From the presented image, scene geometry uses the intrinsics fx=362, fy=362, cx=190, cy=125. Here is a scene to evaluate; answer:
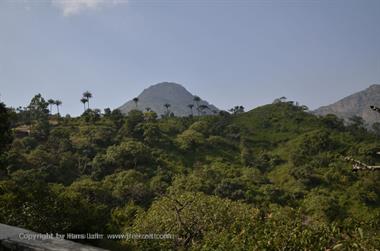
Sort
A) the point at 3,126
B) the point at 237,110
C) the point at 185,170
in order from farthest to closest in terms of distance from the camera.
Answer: the point at 237,110 < the point at 185,170 < the point at 3,126

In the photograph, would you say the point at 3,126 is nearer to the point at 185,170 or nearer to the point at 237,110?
the point at 185,170

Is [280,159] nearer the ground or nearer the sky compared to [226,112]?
nearer the ground

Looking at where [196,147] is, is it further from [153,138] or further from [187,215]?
[187,215]

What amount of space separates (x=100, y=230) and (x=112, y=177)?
158ft

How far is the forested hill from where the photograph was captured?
53.4 feet

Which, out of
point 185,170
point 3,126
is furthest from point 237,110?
point 3,126

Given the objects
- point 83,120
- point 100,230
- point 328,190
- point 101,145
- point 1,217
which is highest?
point 83,120

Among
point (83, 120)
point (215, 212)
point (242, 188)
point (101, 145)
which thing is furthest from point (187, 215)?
point (83, 120)

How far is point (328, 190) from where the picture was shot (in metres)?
64.1

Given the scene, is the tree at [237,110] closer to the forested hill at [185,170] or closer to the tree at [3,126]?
the forested hill at [185,170]

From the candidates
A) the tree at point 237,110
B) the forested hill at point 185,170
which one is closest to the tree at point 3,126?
the forested hill at point 185,170

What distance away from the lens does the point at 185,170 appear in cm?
7250

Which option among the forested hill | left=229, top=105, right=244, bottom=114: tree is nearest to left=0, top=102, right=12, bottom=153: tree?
the forested hill

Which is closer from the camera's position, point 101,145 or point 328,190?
point 328,190
